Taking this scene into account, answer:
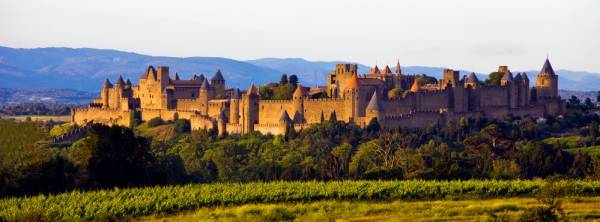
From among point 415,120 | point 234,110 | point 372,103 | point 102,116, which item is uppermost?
point 372,103

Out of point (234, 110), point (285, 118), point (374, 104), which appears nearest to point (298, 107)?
point (285, 118)

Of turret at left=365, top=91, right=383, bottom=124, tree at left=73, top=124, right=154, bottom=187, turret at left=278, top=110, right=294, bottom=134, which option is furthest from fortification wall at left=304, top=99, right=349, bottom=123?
tree at left=73, top=124, right=154, bottom=187

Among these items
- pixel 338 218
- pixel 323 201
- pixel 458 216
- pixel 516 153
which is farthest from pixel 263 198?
pixel 516 153

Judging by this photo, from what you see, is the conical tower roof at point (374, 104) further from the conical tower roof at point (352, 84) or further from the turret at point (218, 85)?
the turret at point (218, 85)

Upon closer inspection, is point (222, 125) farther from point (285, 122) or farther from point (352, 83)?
point (352, 83)

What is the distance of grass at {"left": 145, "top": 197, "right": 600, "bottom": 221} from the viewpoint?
2917 centimetres

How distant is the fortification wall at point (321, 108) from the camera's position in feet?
220

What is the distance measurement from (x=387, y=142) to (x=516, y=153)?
8312mm

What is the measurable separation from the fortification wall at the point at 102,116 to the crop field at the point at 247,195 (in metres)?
48.1

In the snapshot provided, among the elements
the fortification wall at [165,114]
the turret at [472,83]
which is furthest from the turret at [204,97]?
the turret at [472,83]

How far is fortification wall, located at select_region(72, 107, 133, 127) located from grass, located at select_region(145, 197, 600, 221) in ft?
172

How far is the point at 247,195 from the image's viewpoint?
35.0 metres

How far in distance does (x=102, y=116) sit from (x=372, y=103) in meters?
31.4

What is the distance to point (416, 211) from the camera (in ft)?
101
